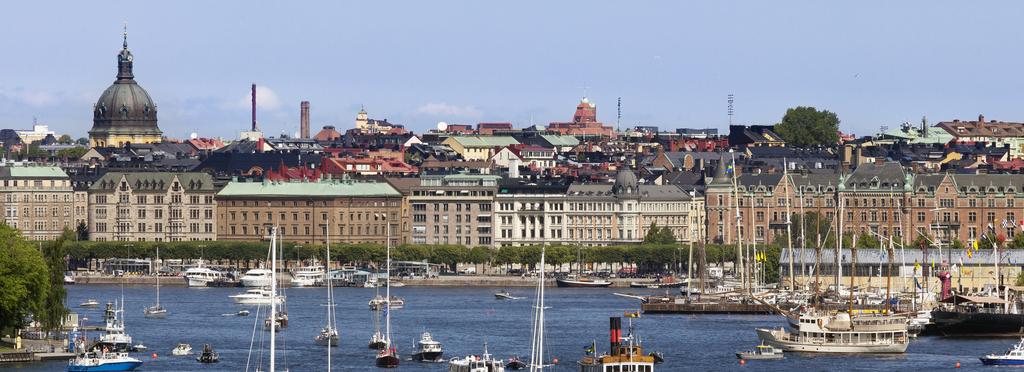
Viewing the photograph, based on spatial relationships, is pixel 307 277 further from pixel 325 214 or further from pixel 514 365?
pixel 514 365

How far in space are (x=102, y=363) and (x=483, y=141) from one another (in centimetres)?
10235

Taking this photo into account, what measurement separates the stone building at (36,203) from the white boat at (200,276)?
15707mm

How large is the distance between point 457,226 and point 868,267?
31.0 m

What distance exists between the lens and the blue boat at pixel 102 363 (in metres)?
66.1

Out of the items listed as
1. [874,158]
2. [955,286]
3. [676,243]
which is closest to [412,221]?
[676,243]

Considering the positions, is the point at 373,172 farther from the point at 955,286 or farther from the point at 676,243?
the point at 955,286

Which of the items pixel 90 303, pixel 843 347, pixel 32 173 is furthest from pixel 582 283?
pixel 843 347

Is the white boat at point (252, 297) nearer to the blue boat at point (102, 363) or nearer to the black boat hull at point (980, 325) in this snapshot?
the black boat hull at point (980, 325)

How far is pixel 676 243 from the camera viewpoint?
426 ft

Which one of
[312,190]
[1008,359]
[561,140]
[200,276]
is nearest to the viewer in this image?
[1008,359]

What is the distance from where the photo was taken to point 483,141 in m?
169

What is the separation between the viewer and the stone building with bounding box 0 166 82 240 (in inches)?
5468

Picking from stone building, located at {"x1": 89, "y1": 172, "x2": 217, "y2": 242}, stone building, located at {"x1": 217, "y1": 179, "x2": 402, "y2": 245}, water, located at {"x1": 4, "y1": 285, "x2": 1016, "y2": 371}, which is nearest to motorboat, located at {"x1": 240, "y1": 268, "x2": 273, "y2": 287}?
water, located at {"x1": 4, "y1": 285, "x2": 1016, "y2": 371}

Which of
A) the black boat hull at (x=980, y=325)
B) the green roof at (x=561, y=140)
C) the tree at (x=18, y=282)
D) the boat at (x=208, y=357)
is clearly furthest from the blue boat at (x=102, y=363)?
the green roof at (x=561, y=140)
